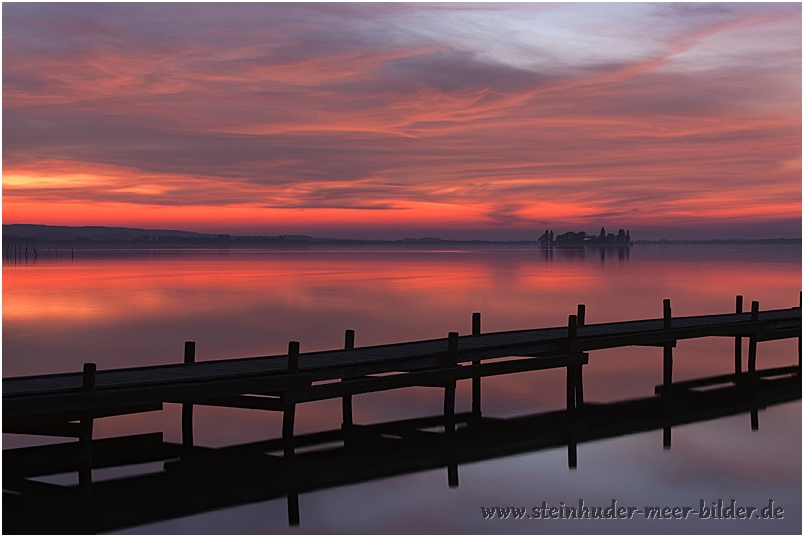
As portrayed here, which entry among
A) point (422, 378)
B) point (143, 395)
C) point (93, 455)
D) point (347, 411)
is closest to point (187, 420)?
point (93, 455)

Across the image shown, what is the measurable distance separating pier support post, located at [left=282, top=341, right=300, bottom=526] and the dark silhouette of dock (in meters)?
0.03

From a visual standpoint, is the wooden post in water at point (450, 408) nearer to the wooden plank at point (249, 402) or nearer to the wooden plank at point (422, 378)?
the wooden plank at point (422, 378)

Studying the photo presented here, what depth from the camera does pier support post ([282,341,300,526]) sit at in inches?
515

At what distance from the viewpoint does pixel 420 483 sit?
47.2ft

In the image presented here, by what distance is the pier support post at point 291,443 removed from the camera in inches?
515

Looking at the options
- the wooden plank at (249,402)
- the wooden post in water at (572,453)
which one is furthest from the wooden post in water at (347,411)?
the wooden post in water at (572,453)

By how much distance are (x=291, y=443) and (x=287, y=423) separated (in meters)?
0.39

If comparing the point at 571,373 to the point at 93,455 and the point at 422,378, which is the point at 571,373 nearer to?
the point at 422,378

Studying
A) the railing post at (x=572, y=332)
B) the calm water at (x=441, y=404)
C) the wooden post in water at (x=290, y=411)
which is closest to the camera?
the calm water at (x=441, y=404)

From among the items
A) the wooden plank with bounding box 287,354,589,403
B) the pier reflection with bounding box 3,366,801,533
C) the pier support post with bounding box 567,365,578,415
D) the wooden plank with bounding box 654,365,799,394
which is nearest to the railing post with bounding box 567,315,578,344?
the wooden plank with bounding box 287,354,589,403

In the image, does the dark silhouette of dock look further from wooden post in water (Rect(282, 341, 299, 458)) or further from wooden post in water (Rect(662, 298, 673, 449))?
wooden post in water (Rect(662, 298, 673, 449))

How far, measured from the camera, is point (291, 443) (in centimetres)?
1600

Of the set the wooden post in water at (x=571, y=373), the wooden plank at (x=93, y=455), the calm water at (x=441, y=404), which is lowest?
Result: the calm water at (x=441, y=404)

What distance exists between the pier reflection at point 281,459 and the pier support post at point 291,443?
0.03 m
